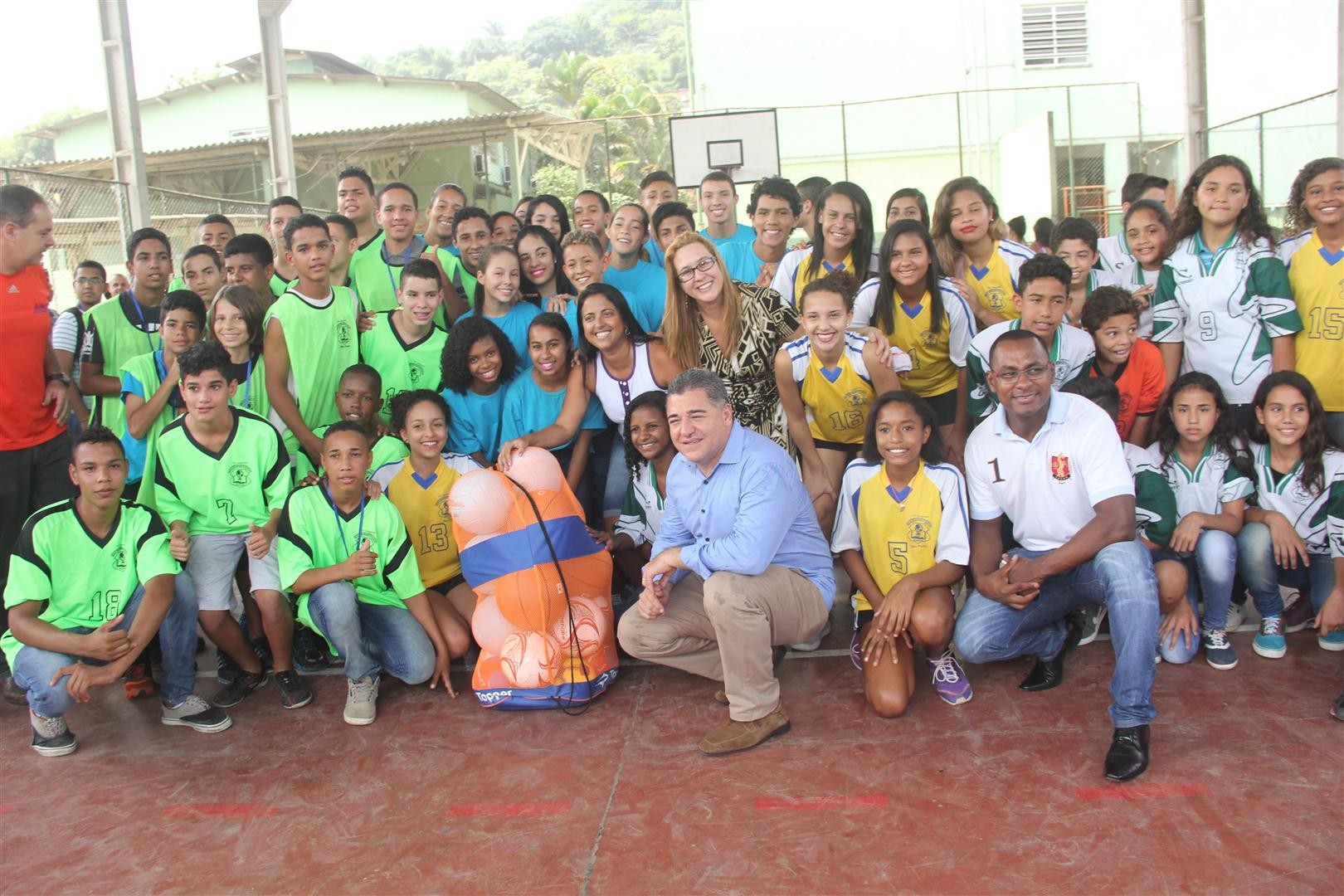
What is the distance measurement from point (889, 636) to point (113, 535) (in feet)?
9.69

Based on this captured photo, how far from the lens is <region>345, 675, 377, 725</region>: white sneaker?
12.9 feet

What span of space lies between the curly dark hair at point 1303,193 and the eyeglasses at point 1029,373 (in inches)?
62.1

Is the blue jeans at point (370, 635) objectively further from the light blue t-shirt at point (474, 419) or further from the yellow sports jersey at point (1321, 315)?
the yellow sports jersey at point (1321, 315)

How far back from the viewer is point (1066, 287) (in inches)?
166

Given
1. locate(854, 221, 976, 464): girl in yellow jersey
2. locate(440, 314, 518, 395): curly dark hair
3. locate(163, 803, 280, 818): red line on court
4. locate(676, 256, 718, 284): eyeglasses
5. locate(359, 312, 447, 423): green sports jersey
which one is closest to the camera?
locate(163, 803, 280, 818): red line on court

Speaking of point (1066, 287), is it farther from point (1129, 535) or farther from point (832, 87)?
point (832, 87)

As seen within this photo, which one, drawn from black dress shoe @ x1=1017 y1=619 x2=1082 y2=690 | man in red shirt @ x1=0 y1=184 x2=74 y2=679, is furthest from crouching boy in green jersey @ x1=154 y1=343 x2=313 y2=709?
black dress shoe @ x1=1017 y1=619 x2=1082 y2=690

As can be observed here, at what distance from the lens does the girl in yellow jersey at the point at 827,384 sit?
418 centimetres

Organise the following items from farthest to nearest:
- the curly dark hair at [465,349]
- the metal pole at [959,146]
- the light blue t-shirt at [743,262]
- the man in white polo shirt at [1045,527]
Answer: the metal pole at [959,146], the light blue t-shirt at [743,262], the curly dark hair at [465,349], the man in white polo shirt at [1045,527]

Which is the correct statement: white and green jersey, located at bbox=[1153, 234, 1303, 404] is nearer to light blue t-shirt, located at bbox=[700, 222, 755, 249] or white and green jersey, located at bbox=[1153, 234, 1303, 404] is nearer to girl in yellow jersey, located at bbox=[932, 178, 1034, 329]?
girl in yellow jersey, located at bbox=[932, 178, 1034, 329]

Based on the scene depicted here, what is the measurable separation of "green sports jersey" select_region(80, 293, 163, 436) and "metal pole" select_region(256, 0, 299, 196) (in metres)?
6.51

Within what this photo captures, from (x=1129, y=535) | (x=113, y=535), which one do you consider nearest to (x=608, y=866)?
(x=1129, y=535)

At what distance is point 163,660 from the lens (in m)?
4.00

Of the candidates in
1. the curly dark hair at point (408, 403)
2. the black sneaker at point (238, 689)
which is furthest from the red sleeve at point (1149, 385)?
the black sneaker at point (238, 689)
